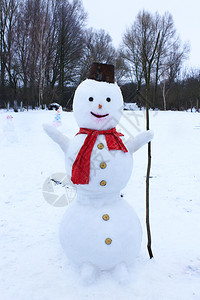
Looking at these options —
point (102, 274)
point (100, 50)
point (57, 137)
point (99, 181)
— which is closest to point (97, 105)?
point (57, 137)

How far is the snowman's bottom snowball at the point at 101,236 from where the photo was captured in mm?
2162

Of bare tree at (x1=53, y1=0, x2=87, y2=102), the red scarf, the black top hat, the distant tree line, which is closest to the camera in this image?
the red scarf

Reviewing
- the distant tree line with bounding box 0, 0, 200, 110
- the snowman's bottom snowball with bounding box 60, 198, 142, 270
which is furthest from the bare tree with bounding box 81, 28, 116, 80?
the snowman's bottom snowball with bounding box 60, 198, 142, 270

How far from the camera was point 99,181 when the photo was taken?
2.14 meters

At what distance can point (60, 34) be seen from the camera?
826 inches

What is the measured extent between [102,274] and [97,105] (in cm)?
162

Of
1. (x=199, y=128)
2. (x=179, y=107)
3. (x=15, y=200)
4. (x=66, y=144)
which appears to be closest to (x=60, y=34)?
(x=179, y=107)

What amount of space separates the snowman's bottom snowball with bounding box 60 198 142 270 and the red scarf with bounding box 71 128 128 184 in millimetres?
355

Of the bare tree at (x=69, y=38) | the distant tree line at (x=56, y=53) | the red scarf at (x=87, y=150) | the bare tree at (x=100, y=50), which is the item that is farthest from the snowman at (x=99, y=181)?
the bare tree at (x=69, y=38)

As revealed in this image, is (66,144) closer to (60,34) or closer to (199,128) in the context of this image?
(199,128)

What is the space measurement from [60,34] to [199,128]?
15624 millimetres

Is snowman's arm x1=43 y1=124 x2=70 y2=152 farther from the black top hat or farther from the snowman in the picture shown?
the black top hat

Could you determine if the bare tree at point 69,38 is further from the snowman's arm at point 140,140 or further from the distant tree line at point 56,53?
the snowman's arm at point 140,140

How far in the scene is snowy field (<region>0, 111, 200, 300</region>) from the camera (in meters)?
2.16
